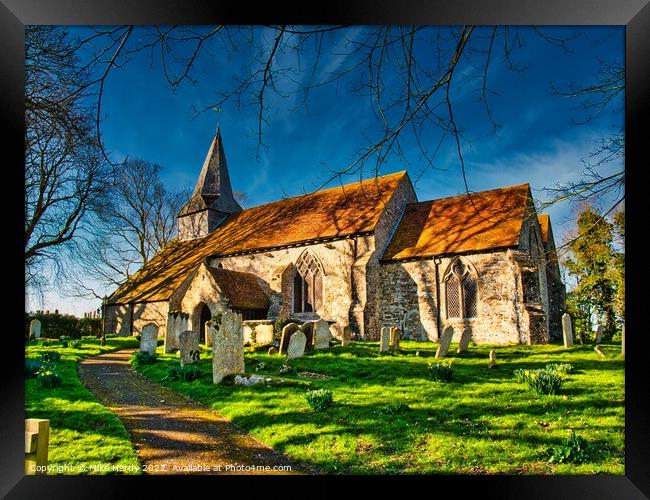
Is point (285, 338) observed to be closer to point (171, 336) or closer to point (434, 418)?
point (171, 336)

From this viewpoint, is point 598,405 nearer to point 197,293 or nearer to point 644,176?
point 644,176

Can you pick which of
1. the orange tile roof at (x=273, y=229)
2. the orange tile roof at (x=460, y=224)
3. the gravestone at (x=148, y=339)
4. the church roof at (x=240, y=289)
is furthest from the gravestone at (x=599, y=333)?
the gravestone at (x=148, y=339)

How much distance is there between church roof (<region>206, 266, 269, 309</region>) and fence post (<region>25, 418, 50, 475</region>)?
28.6 feet

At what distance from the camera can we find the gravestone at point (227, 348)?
7.30 metres

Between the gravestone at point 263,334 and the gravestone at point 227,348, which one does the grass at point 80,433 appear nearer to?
the gravestone at point 227,348

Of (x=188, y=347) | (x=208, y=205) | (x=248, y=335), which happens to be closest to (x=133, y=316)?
(x=208, y=205)

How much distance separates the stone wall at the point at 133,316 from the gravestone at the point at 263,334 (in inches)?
216

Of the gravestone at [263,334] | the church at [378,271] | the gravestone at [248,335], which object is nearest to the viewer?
the gravestone at [263,334]

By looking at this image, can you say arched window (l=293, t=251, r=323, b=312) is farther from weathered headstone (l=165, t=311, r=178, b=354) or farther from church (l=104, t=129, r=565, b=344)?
weathered headstone (l=165, t=311, r=178, b=354)

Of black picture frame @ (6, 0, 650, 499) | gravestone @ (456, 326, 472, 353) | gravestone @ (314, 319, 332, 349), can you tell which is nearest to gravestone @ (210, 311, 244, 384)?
black picture frame @ (6, 0, 650, 499)

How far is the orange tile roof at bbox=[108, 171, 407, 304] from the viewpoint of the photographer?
14.6 metres

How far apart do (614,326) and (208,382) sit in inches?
277

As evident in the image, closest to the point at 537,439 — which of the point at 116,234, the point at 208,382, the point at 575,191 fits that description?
the point at 575,191

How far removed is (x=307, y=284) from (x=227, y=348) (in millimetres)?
7867
